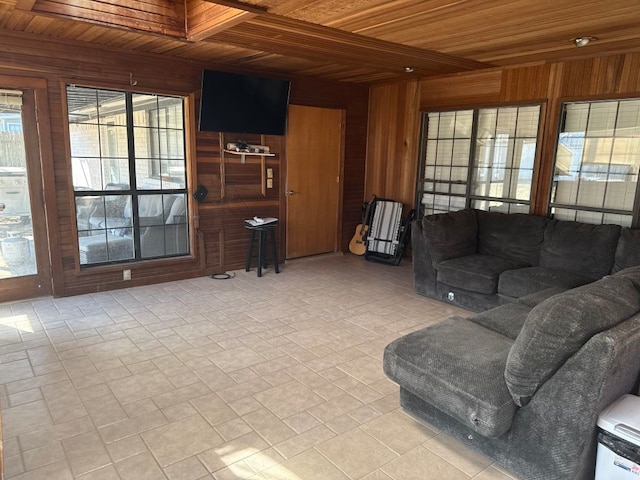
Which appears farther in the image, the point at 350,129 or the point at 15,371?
the point at 350,129

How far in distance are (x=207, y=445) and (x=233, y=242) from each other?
11.1 ft

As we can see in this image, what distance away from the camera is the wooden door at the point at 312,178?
5.80 metres

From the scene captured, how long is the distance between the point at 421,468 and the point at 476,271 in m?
2.38

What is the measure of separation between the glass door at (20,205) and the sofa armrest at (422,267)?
3645 mm

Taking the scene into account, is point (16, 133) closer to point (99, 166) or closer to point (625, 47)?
point (99, 166)

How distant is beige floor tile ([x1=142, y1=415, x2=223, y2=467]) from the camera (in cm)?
217

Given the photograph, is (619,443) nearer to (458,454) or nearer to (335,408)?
(458,454)

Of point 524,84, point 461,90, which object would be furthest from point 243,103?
point 524,84

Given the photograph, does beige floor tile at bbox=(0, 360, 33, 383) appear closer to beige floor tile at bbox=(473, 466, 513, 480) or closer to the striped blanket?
beige floor tile at bbox=(473, 466, 513, 480)

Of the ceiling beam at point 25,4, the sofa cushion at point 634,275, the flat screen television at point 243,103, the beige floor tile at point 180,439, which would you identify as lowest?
the beige floor tile at point 180,439

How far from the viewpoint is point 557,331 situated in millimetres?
1802

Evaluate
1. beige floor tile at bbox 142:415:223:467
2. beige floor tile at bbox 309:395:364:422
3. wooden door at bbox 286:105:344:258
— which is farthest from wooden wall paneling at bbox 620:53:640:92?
beige floor tile at bbox 142:415:223:467

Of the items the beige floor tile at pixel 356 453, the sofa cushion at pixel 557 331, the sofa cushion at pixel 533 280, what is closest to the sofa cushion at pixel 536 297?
the sofa cushion at pixel 533 280

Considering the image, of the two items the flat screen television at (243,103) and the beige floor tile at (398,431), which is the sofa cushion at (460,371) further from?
the flat screen television at (243,103)
